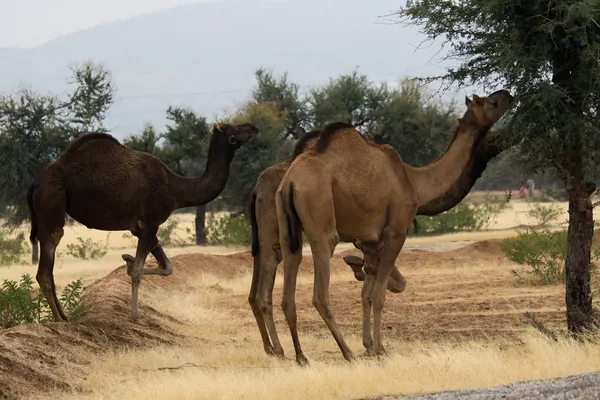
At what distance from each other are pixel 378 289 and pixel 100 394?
12.6ft

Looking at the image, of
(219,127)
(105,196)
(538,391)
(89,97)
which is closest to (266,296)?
(105,196)

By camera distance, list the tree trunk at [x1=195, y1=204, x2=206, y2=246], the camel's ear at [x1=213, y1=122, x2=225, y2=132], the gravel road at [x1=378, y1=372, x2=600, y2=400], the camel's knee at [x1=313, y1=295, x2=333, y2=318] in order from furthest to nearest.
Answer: the tree trunk at [x1=195, y1=204, x2=206, y2=246] < the camel's ear at [x1=213, y1=122, x2=225, y2=132] < the camel's knee at [x1=313, y1=295, x2=333, y2=318] < the gravel road at [x1=378, y1=372, x2=600, y2=400]

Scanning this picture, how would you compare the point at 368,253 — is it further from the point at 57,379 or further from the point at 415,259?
the point at 415,259

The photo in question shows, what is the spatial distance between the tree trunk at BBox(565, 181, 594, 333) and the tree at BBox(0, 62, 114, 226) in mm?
29434

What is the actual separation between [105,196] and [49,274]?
4.91ft

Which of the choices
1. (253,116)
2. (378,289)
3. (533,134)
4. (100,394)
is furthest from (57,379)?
(253,116)

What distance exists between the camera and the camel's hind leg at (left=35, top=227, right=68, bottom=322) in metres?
15.9

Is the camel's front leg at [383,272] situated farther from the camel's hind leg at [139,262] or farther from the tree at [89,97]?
the tree at [89,97]

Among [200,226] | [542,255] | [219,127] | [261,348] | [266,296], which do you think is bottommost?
[200,226]

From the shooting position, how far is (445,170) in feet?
47.1

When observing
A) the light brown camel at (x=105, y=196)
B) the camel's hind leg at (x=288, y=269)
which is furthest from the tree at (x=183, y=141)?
the camel's hind leg at (x=288, y=269)

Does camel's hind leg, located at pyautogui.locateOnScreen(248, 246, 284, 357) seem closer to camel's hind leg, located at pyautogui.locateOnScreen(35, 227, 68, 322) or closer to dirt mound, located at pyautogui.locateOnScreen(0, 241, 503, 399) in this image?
dirt mound, located at pyautogui.locateOnScreen(0, 241, 503, 399)

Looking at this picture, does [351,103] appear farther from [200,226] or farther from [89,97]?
[89,97]

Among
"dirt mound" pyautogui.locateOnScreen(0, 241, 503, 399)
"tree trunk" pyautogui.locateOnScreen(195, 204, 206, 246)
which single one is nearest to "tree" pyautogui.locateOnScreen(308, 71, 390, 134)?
"tree trunk" pyautogui.locateOnScreen(195, 204, 206, 246)
